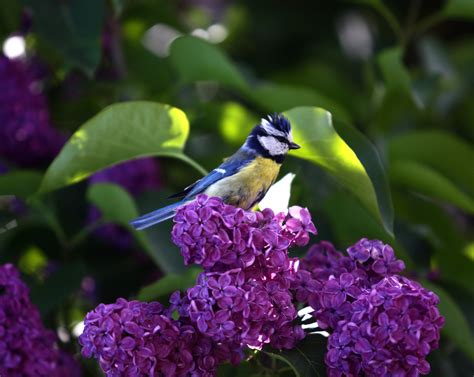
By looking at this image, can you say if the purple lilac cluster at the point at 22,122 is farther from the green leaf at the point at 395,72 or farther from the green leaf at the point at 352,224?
the green leaf at the point at 395,72

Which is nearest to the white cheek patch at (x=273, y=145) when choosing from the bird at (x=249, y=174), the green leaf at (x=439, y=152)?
the bird at (x=249, y=174)

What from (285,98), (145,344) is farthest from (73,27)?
(145,344)

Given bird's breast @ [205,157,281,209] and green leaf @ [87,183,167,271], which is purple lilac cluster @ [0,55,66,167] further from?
bird's breast @ [205,157,281,209]

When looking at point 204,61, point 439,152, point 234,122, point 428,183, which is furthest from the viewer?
Result: point 439,152

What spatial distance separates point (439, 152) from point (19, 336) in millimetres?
1316

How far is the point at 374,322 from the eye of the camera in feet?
4.11

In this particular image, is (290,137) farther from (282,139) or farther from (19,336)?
(19,336)

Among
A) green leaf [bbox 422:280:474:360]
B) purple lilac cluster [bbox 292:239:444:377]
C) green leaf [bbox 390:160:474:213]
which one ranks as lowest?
green leaf [bbox 422:280:474:360]

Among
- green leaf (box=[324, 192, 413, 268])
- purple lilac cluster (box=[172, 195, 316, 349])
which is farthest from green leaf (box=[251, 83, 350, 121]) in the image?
purple lilac cluster (box=[172, 195, 316, 349])

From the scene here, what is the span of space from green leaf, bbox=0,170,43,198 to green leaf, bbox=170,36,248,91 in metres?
0.49

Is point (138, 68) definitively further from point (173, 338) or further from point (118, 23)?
point (173, 338)

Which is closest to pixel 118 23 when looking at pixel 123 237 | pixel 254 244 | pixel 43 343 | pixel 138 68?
pixel 138 68

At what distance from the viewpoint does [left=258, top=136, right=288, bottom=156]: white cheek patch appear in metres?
1.56

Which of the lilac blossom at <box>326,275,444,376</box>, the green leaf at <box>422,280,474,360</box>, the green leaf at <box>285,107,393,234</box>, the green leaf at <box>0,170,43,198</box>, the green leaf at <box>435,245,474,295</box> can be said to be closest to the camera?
the lilac blossom at <box>326,275,444,376</box>
